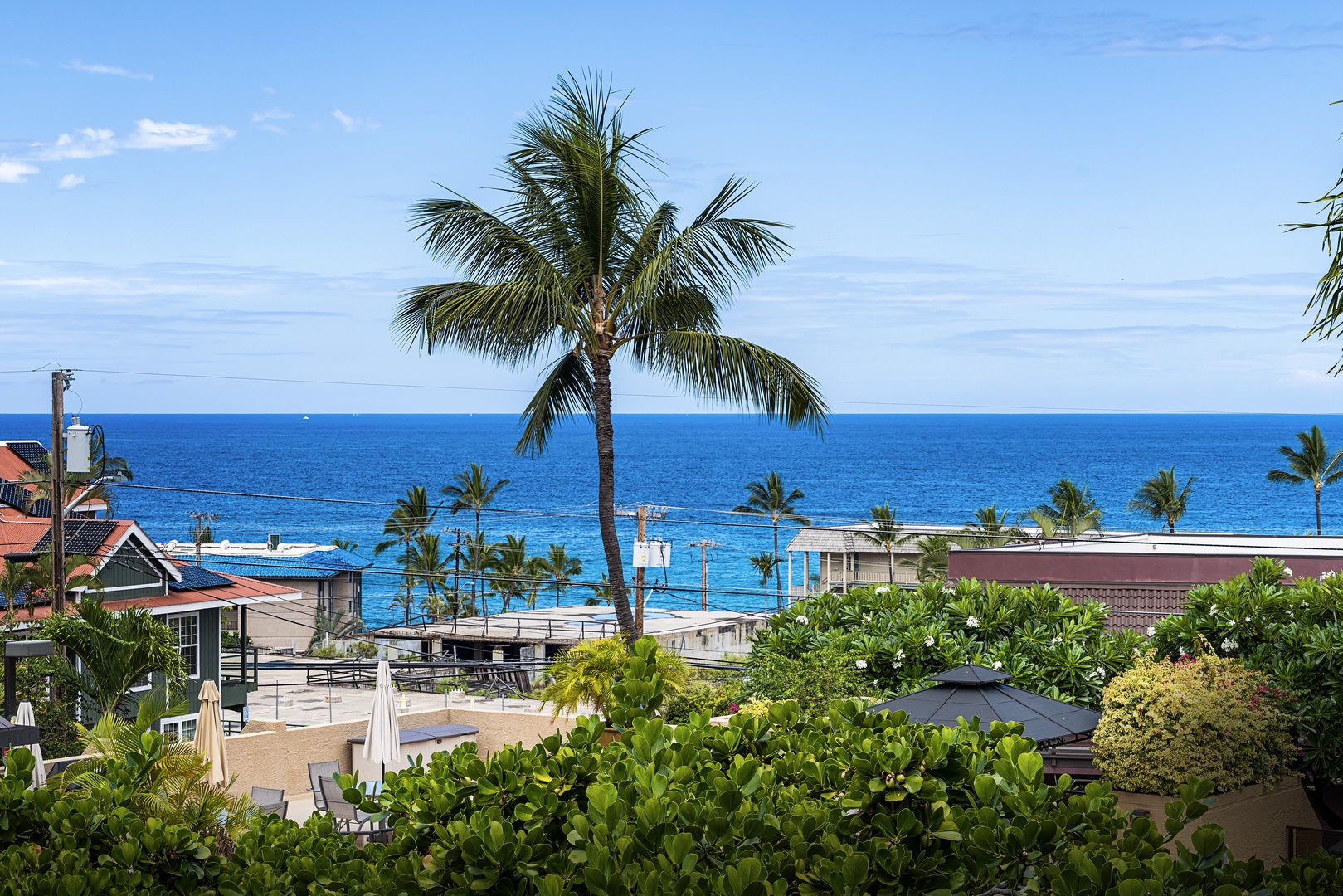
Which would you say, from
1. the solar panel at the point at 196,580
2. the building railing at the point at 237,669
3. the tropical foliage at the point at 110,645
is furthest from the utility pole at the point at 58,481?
the solar panel at the point at 196,580

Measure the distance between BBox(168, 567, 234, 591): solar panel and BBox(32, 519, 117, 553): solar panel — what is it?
221 centimetres

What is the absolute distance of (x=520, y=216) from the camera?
1497 centimetres

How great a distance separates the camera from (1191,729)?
31.7 feet

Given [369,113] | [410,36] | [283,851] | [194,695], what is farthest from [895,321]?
[283,851]

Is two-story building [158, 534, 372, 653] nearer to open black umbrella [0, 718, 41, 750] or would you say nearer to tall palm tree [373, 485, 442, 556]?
tall palm tree [373, 485, 442, 556]

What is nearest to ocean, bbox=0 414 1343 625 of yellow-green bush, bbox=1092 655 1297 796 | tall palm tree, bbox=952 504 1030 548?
tall palm tree, bbox=952 504 1030 548

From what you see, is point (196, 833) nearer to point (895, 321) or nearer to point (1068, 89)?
point (1068, 89)

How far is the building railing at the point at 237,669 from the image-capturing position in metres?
25.1

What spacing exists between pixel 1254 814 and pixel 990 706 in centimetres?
245

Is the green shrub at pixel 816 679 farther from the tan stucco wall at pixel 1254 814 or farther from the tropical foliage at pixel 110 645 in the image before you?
the tropical foliage at pixel 110 645

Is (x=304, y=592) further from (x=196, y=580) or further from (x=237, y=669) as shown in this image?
(x=196, y=580)

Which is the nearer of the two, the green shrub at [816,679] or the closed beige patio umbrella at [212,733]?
the closed beige patio umbrella at [212,733]

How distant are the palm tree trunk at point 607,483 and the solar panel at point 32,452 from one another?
1005 inches

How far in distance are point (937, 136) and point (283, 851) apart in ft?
122
